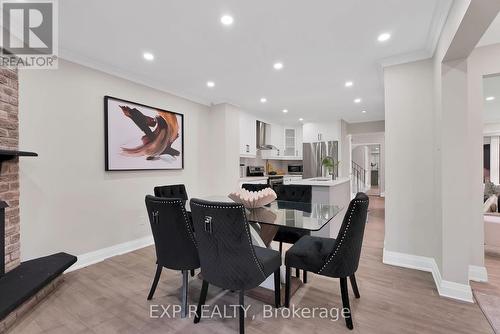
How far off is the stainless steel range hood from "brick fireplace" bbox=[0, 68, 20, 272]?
4.43 m

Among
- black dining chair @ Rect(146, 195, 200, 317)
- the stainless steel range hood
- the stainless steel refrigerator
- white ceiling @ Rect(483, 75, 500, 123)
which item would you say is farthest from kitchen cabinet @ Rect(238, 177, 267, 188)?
white ceiling @ Rect(483, 75, 500, 123)

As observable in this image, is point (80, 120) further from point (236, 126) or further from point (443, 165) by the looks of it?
point (443, 165)

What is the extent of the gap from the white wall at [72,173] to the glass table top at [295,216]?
2.02 meters

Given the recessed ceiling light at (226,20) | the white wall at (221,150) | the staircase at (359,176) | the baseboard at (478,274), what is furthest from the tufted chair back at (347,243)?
the staircase at (359,176)

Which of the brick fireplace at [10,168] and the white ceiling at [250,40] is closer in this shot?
the white ceiling at [250,40]

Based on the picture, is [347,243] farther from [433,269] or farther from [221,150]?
[221,150]

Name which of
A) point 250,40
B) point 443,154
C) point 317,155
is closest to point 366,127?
point 317,155

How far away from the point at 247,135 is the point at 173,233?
371 cm

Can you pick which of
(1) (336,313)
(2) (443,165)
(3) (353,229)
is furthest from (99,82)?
(2) (443,165)

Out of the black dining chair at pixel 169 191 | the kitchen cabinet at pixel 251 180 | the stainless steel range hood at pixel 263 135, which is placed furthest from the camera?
the stainless steel range hood at pixel 263 135

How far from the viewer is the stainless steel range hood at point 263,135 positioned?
5.89 m

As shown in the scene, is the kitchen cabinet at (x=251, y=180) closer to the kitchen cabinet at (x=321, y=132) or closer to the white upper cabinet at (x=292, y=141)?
the white upper cabinet at (x=292, y=141)

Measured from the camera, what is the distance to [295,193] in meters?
3.19

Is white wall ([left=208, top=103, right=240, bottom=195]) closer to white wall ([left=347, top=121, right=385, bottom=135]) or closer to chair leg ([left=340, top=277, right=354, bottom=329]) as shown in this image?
chair leg ([left=340, top=277, right=354, bottom=329])
